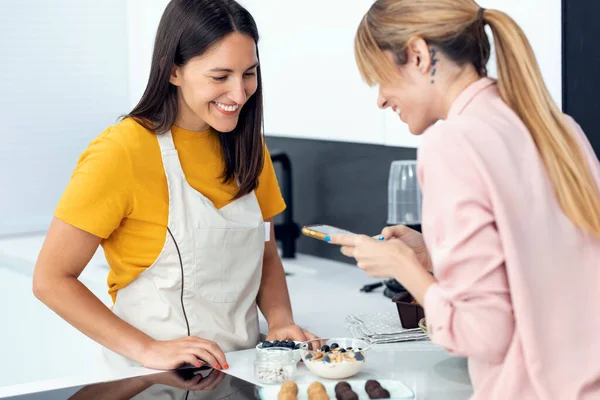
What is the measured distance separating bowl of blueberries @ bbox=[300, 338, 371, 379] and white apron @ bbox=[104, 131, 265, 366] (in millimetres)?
262

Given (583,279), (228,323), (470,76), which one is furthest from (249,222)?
(583,279)

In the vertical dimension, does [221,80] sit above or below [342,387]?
above

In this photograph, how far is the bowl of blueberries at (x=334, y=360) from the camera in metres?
1.44

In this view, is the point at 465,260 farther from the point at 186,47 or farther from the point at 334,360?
the point at 186,47

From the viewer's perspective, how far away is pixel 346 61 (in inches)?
100

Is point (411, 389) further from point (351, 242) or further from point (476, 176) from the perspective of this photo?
point (476, 176)

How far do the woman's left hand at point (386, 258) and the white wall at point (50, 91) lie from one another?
2.67 metres

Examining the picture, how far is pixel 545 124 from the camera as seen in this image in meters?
1.08

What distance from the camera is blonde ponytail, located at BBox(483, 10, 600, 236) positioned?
3.46ft

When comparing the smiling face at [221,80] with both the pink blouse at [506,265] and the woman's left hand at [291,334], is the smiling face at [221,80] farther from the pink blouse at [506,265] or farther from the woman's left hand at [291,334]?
the pink blouse at [506,265]

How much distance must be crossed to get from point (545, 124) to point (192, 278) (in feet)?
2.72

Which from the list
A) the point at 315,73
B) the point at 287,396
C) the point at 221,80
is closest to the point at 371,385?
the point at 287,396

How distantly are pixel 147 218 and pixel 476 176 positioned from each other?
2.64ft

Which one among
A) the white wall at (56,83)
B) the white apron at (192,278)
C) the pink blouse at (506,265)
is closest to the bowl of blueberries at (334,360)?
the white apron at (192,278)
